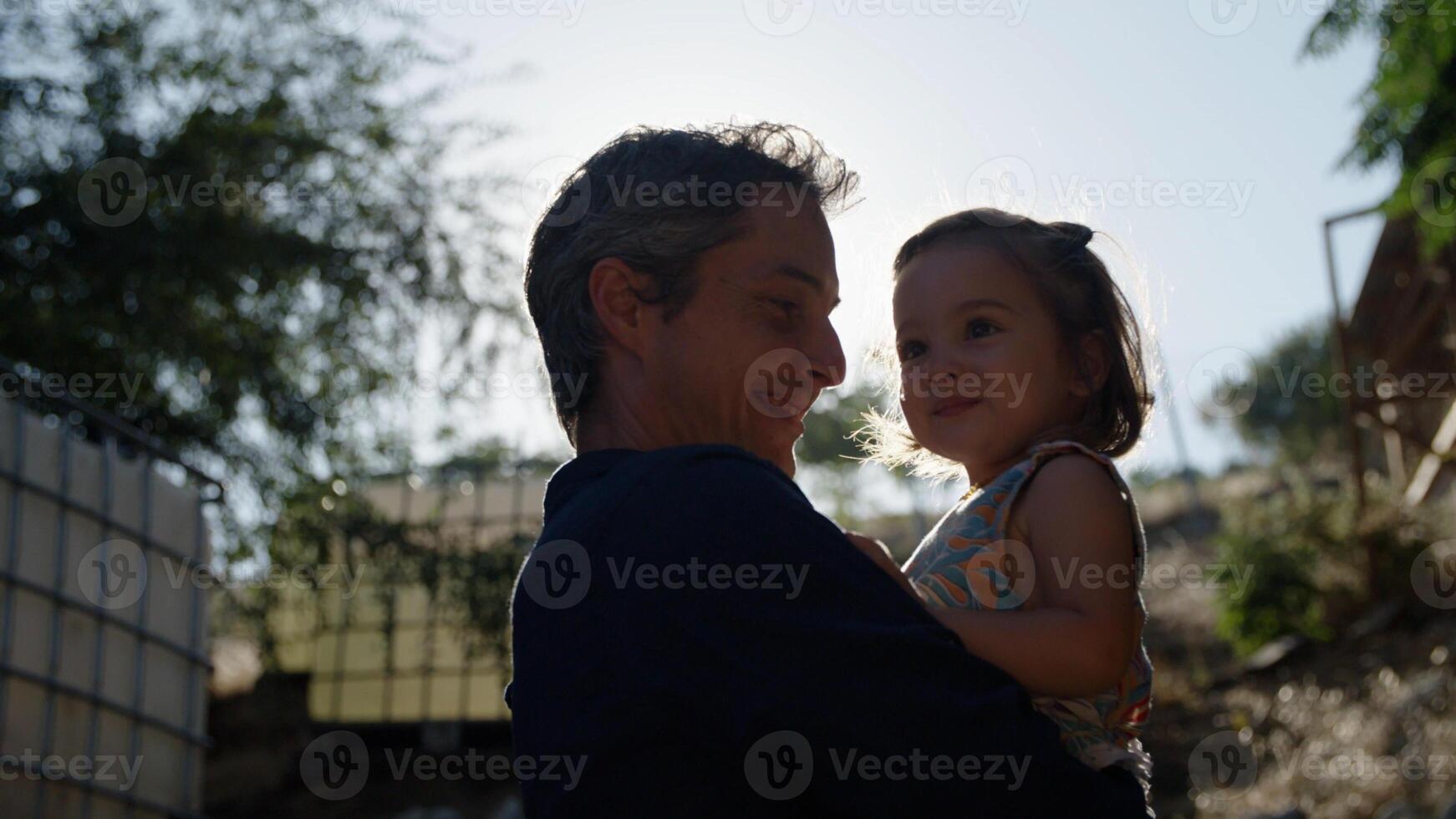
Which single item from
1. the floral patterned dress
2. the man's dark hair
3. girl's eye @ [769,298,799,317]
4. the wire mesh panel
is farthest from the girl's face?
the wire mesh panel

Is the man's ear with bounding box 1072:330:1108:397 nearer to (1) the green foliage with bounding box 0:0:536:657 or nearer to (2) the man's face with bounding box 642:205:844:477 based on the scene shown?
(2) the man's face with bounding box 642:205:844:477

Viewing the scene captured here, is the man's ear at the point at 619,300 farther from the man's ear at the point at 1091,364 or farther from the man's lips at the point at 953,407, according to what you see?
the man's ear at the point at 1091,364

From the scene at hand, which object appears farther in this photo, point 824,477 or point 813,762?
point 824,477

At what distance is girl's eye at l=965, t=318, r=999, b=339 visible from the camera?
2.40 meters

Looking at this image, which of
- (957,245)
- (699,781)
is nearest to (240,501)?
(957,245)

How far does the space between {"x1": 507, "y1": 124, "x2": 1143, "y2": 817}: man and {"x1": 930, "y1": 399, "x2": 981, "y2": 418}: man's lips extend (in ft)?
1.29

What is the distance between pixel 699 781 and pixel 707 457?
0.42 meters

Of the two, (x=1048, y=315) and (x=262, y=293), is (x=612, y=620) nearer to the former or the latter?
(x=1048, y=315)

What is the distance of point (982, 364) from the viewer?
2.37 meters

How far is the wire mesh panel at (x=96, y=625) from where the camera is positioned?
4395 millimetres

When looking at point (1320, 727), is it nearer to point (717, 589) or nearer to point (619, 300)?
point (619, 300)

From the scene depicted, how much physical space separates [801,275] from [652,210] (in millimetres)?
248

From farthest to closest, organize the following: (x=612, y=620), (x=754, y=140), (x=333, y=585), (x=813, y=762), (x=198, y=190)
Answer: (x=333, y=585), (x=198, y=190), (x=754, y=140), (x=612, y=620), (x=813, y=762)

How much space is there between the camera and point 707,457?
1.76m
